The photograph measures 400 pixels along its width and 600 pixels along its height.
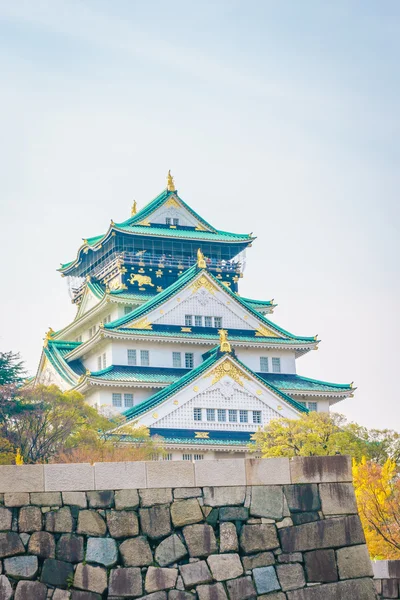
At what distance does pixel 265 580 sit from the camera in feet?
48.5

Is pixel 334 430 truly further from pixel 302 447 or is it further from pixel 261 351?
pixel 261 351

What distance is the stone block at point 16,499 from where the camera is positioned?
14570mm

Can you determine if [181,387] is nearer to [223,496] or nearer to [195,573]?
[223,496]

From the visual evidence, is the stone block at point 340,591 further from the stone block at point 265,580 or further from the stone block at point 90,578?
the stone block at point 90,578

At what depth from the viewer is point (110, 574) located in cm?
1445

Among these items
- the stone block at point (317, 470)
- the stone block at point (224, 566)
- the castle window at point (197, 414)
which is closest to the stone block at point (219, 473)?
the stone block at point (317, 470)

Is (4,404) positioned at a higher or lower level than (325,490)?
higher

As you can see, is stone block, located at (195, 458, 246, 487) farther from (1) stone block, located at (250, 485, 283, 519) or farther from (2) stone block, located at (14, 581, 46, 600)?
(2) stone block, located at (14, 581, 46, 600)

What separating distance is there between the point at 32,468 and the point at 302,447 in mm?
35527

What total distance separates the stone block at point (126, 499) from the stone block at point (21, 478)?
924 millimetres

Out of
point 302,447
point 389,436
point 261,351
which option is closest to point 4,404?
point 302,447

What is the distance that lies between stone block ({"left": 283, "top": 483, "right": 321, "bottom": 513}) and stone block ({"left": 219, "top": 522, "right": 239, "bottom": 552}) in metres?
0.80

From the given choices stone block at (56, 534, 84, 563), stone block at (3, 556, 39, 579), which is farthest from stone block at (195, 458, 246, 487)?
stone block at (3, 556, 39, 579)

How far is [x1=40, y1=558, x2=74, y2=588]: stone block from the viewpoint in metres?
14.4
